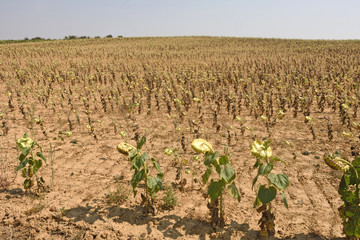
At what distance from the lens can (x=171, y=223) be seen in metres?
3.29

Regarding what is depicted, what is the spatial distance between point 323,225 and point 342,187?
0.95m

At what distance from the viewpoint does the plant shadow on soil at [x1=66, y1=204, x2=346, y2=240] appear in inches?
121

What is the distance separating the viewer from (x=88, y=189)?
405 cm

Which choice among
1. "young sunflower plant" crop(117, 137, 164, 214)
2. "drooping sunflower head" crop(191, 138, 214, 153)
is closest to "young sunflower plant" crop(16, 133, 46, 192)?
"young sunflower plant" crop(117, 137, 164, 214)

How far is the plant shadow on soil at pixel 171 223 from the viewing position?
308 cm

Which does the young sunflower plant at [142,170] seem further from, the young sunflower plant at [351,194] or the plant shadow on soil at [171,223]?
the young sunflower plant at [351,194]

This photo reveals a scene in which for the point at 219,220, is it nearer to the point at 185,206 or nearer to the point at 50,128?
the point at 185,206

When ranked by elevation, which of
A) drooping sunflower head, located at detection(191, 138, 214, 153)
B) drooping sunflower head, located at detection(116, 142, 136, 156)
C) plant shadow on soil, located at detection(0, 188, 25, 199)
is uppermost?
drooping sunflower head, located at detection(191, 138, 214, 153)

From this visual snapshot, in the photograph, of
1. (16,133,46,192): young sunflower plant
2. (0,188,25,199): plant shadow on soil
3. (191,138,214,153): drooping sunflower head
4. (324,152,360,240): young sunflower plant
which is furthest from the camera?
(0,188,25,199): plant shadow on soil

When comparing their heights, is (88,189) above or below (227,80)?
below

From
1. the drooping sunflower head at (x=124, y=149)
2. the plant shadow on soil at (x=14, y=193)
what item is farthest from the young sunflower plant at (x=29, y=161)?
the drooping sunflower head at (x=124, y=149)

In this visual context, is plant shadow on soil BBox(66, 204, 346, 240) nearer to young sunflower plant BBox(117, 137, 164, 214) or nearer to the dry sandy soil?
the dry sandy soil

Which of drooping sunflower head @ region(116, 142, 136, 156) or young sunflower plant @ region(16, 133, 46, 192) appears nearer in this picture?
drooping sunflower head @ region(116, 142, 136, 156)

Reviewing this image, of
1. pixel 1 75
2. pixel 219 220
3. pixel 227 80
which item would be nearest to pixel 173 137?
pixel 219 220
